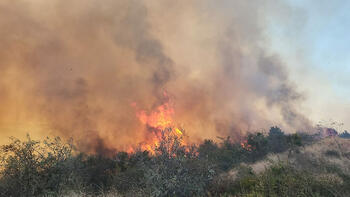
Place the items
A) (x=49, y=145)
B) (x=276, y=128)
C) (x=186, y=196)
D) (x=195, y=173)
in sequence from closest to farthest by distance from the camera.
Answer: (x=186, y=196), (x=195, y=173), (x=49, y=145), (x=276, y=128)

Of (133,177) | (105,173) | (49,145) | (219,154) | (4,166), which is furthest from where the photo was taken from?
(219,154)

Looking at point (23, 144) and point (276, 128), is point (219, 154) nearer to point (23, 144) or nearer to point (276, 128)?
point (23, 144)

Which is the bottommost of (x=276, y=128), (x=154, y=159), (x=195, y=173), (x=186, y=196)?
(x=186, y=196)

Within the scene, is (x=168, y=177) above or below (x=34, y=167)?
below

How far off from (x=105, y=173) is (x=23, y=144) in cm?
2108

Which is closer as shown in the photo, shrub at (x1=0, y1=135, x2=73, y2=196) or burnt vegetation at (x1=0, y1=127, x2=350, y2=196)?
burnt vegetation at (x1=0, y1=127, x2=350, y2=196)

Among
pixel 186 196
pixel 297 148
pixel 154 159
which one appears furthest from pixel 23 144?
pixel 297 148

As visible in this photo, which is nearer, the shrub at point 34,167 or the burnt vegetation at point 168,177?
the burnt vegetation at point 168,177

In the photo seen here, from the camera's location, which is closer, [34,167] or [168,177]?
[168,177]

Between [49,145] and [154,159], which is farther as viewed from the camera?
[49,145]

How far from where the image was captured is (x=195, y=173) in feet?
55.5

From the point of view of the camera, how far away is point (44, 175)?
68.8 ft

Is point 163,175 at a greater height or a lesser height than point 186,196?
greater

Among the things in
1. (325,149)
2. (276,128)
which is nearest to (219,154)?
(325,149)
